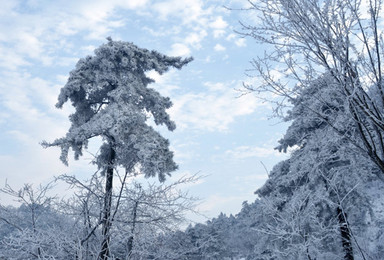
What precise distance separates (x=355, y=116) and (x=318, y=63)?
2.52 ft

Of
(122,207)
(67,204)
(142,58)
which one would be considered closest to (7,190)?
(67,204)

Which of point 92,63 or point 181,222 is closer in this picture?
point 181,222

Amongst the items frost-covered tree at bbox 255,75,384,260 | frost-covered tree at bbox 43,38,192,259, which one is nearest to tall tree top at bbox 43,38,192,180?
frost-covered tree at bbox 43,38,192,259

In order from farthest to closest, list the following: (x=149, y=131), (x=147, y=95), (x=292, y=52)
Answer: (x=147, y=95), (x=149, y=131), (x=292, y=52)

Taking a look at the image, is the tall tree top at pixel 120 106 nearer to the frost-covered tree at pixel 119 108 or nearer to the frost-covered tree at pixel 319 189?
the frost-covered tree at pixel 119 108

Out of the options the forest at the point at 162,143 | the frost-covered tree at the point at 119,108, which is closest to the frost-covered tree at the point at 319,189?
the forest at the point at 162,143

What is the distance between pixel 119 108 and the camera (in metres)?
11.8

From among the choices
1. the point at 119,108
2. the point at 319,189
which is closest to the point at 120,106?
the point at 119,108

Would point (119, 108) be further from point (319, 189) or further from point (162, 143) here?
point (319, 189)

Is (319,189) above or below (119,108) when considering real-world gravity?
below

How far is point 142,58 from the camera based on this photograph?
13578mm

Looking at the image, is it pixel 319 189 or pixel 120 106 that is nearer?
pixel 120 106

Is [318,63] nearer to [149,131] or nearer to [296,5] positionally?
[296,5]

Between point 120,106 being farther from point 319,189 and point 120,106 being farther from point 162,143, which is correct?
point 319,189
